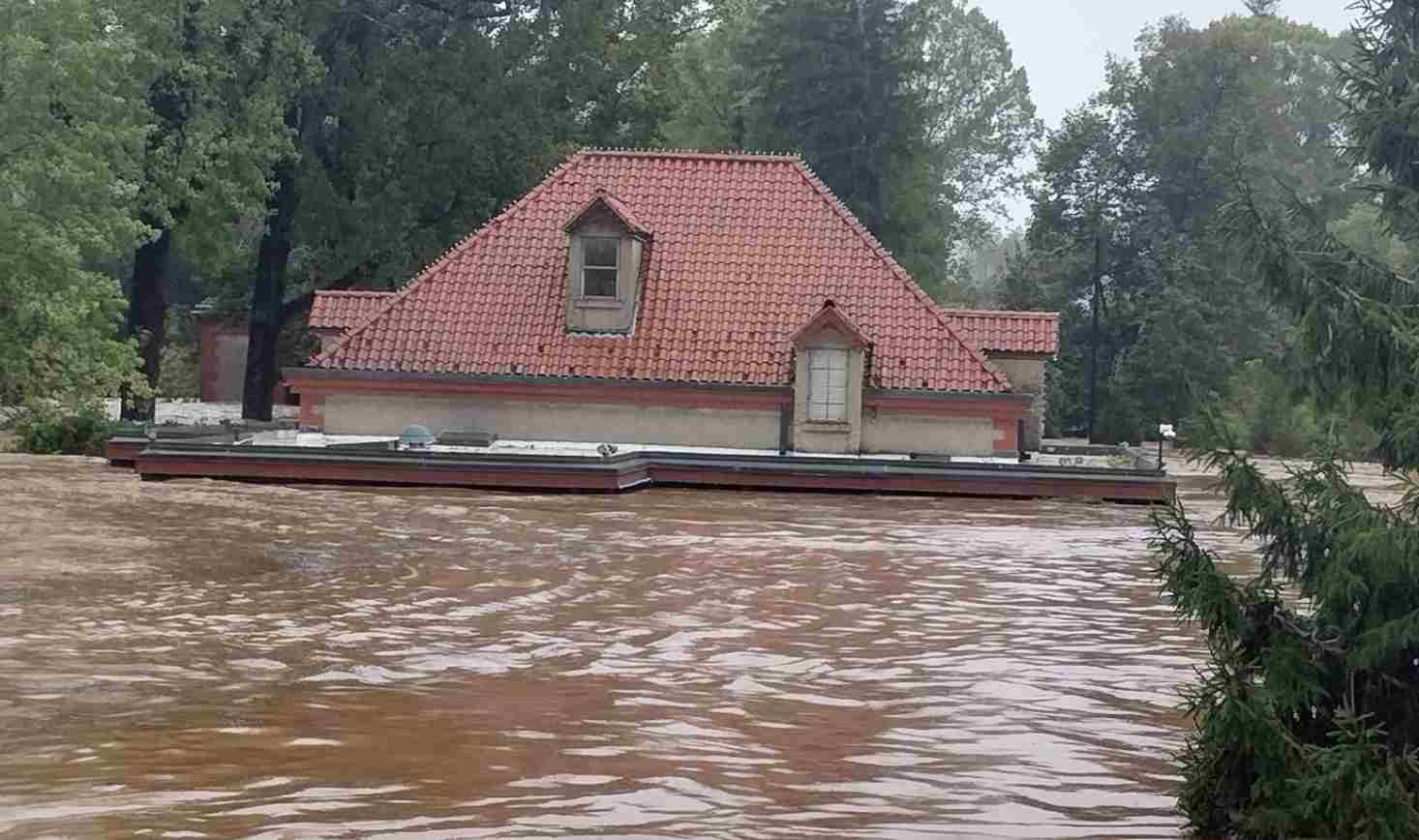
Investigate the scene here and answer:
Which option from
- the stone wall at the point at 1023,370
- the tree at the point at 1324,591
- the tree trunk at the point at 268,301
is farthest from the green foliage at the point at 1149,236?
the tree at the point at 1324,591

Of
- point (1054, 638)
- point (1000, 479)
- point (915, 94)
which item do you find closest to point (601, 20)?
point (915, 94)

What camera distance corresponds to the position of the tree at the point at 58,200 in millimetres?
37969

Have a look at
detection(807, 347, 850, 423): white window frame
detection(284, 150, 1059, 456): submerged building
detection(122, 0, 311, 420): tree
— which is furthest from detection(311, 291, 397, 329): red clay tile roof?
detection(807, 347, 850, 423): white window frame

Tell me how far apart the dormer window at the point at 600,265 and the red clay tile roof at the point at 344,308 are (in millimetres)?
4273

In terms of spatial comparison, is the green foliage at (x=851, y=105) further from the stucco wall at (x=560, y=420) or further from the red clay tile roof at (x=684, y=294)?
the stucco wall at (x=560, y=420)

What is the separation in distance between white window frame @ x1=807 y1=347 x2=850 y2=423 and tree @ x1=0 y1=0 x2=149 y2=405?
542 inches

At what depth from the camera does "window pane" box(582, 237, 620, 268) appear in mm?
38969

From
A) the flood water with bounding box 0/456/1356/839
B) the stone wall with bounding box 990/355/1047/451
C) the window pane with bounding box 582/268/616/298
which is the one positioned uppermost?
the window pane with bounding box 582/268/616/298

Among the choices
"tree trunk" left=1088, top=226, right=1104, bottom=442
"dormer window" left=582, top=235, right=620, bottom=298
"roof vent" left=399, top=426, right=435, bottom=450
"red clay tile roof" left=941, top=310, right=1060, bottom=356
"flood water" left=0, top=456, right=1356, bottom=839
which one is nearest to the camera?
"flood water" left=0, top=456, right=1356, bottom=839

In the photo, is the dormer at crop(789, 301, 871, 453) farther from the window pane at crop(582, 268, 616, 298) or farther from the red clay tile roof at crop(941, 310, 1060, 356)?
the window pane at crop(582, 268, 616, 298)

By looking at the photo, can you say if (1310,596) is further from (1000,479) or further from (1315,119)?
(1315,119)

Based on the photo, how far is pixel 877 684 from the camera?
14.2m

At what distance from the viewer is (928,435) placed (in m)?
37.6

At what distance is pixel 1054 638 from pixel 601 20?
39495 millimetres
